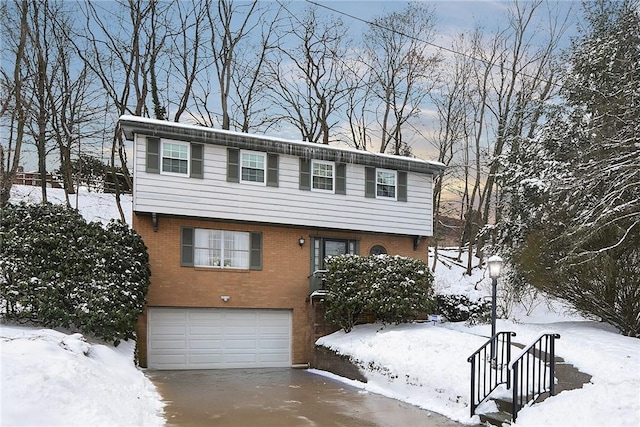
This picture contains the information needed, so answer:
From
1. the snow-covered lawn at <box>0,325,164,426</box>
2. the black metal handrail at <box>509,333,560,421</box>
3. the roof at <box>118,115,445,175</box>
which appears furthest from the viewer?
the roof at <box>118,115,445,175</box>

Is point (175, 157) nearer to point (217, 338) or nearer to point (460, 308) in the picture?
point (217, 338)

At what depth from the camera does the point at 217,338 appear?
16.2 metres

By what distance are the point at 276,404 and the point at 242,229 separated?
737 cm

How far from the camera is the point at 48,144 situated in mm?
24812

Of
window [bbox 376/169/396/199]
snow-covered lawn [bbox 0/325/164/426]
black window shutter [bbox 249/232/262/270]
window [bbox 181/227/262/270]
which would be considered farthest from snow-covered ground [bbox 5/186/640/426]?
window [bbox 376/169/396/199]

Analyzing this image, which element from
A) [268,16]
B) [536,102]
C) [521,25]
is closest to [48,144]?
[268,16]

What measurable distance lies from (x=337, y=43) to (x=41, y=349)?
79.6 feet

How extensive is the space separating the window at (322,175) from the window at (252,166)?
1.66 meters

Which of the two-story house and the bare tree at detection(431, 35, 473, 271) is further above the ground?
the bare tree at detection(431, 35, 473, 271)

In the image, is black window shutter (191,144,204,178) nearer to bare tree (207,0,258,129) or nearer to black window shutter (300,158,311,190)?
black window shutter (300,158,311,190)

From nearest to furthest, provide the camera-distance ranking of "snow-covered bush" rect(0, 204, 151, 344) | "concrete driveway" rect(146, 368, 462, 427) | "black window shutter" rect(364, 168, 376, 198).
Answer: "concrete driveway" rect(146, 368, 462, 427) → "snow-covered bush" rect(0, 204, 151, 344) → "black window shutter" rect(364, 168, 376, 198)

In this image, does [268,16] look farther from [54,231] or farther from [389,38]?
[54,231]

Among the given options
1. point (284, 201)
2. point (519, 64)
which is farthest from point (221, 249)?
Answer: point (519, 64)

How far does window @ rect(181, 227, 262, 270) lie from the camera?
627 inches
